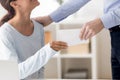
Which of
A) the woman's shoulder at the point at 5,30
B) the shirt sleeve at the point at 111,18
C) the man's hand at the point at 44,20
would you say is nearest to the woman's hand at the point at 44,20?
the man's hand at the point at 44,20

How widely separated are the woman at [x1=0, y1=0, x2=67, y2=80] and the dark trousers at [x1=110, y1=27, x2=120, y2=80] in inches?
7.1

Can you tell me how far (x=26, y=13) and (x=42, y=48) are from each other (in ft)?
0.48

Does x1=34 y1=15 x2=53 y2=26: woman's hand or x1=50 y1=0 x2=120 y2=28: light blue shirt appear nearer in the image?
x1=50 y1=0 x2=120 y2=28: light blue shirt

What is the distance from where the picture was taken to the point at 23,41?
38.6 inches

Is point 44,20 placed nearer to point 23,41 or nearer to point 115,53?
point 23,41

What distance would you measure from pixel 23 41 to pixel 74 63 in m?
0.24

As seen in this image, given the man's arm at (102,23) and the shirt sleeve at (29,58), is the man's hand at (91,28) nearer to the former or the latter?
the man's arm at (102,23)

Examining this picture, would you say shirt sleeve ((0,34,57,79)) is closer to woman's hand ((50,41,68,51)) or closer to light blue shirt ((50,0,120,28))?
woman's hand ((50,41,68,51))

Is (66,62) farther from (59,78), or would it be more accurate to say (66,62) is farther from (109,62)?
(109,62)

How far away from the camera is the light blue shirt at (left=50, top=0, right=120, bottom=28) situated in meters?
0.89

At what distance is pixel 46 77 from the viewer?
42.1 inches

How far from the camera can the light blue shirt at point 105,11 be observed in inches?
34.9

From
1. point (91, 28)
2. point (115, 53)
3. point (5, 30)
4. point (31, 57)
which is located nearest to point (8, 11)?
point (5, 30)

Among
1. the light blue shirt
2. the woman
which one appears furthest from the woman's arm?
the light blue shirt
